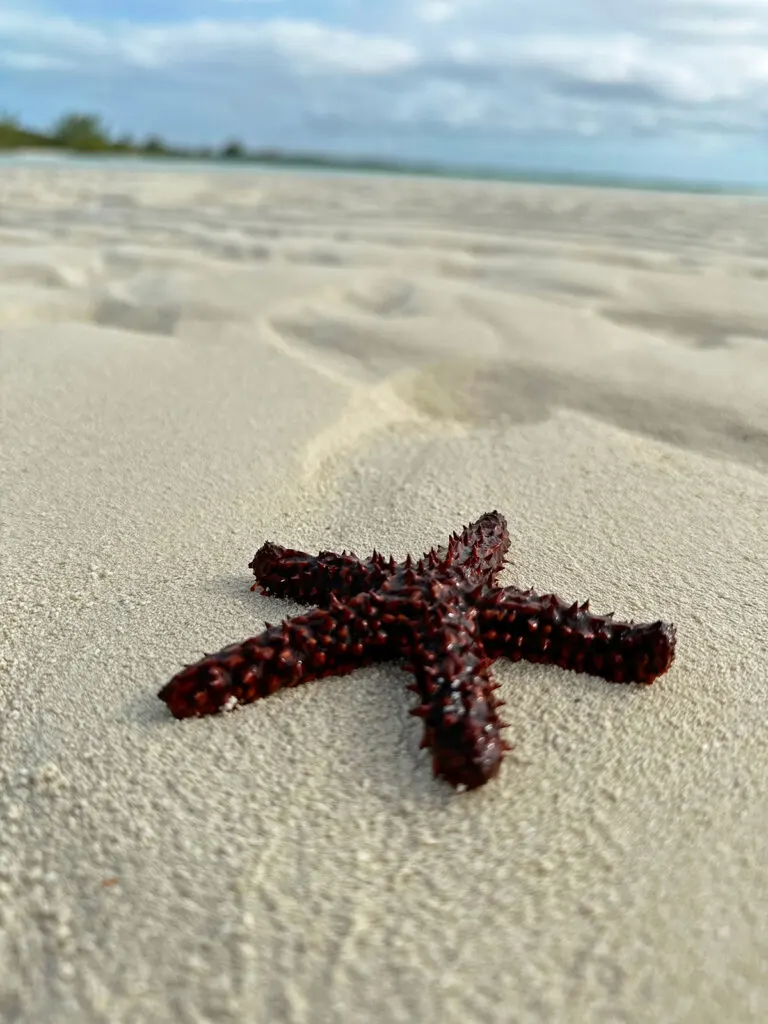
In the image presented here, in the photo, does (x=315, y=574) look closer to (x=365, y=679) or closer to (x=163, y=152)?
(x=365, y=679)

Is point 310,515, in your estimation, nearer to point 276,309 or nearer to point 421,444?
point 421,444

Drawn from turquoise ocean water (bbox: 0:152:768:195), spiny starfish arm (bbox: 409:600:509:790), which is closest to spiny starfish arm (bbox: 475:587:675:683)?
spiny starfish arm (bbox: 409:600:509:790)

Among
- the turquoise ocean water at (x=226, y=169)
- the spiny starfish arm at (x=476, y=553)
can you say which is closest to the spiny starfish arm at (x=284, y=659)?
the spiny starfish arm at (x=476, y=553)

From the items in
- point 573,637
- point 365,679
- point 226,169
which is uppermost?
point 226,169

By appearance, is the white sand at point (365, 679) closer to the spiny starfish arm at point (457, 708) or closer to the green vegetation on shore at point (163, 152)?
the spiny starfish arm at point (457, 708)

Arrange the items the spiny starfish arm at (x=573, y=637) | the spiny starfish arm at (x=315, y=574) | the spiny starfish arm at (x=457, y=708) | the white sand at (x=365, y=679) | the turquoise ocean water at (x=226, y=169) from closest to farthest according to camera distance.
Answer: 1. the white sand at (x=365, y=679)
2. the spiny starfish arm at (x=457, y=708)
3. the spiny starfish arm at (x=573, y=637)
4. the spiny starfish arm at (x=315, y=574)
5. the turquoise ocean water at (x=226, y=169)

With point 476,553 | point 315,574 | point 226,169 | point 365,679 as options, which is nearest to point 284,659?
point 365,679
